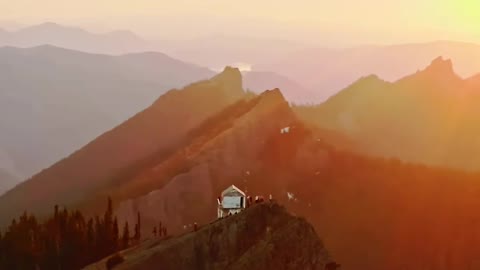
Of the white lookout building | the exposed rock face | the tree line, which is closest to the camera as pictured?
the exposed rock face

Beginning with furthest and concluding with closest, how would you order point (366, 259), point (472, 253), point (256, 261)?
point (472, 253)
point (366, 259)
point (256, 261)

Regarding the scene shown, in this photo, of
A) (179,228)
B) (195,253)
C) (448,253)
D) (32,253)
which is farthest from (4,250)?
(448,253)

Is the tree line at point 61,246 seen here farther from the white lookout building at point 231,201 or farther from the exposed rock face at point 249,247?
the exposed rock face at point 249,247

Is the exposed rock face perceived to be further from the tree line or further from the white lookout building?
the tree line

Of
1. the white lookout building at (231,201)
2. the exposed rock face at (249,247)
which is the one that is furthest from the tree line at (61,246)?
the exposed rock face at (249,247)

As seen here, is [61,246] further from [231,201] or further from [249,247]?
[249,247]

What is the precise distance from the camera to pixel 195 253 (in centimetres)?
11175

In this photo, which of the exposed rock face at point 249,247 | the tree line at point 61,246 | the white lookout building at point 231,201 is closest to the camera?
the exposed rock face at point 249,247

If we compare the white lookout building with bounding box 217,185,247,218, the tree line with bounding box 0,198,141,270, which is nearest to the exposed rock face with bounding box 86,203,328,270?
the white lookout building with bounding box 217,185,247,218

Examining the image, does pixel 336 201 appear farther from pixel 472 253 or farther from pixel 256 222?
pixel 256 222

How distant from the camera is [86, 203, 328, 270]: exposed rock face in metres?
109

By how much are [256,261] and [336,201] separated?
9276 cm

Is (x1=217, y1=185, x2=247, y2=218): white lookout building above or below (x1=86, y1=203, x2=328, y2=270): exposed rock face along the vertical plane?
above

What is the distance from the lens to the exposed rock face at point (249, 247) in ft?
356
